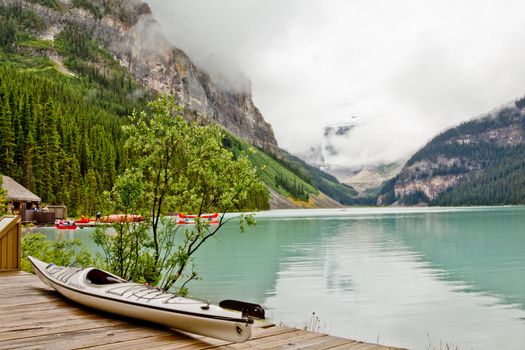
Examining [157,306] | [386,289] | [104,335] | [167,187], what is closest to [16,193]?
[386,289]

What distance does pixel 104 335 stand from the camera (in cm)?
776

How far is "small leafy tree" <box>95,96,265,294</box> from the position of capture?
50.6 ft

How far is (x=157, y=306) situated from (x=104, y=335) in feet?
2.88

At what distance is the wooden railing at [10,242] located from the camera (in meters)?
14.3

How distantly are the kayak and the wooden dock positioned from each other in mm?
166

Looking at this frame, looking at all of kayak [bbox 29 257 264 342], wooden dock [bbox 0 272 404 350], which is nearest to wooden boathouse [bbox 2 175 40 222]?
kayak [bbox 29 257 264 342]

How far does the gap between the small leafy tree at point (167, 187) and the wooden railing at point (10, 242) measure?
223 centimetres

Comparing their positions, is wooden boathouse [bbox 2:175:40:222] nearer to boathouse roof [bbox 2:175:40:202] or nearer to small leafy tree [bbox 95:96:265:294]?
boathouse roof [bbox 2:175:40:202]

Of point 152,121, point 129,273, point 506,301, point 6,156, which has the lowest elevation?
point 506,301

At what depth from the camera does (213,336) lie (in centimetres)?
724

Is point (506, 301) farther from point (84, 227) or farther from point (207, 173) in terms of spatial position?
point (84, 227)

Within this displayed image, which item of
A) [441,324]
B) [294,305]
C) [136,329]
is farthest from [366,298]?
[136,329]

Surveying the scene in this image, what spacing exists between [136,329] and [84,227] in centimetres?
7654

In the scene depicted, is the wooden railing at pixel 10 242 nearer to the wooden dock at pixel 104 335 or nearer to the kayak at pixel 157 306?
the kayak at pixel 157 306
